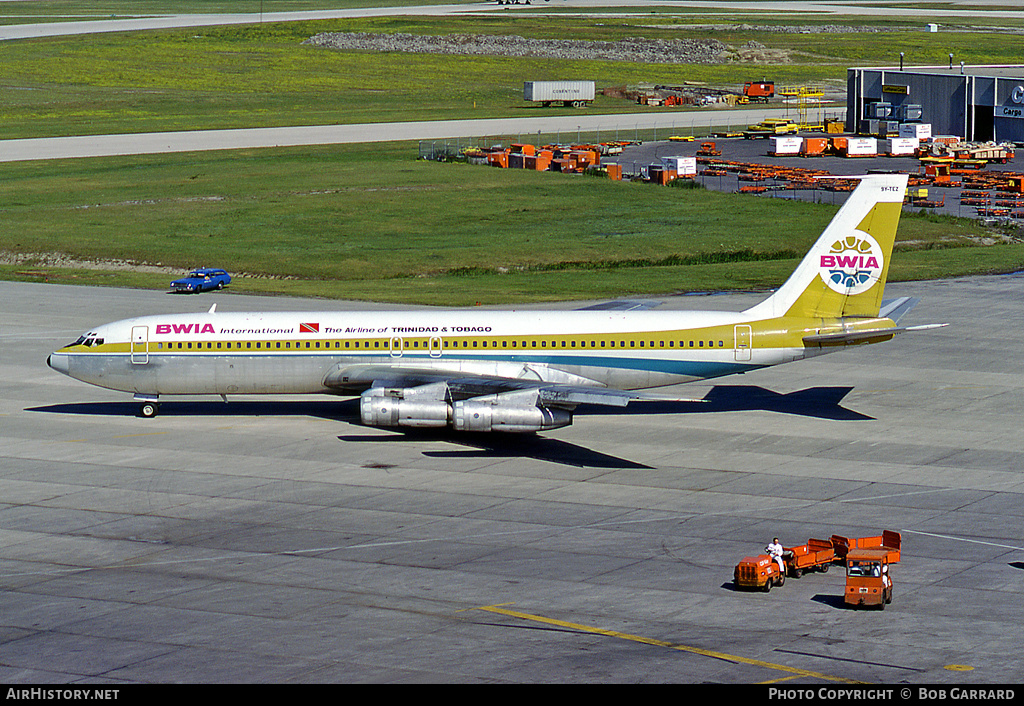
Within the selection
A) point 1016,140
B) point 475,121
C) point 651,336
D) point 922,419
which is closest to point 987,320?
point 922,419

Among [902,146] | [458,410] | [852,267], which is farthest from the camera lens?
[902,146]

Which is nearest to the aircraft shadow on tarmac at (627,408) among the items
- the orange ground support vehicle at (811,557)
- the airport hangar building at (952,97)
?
the orange ground support vehicle at (811,557)

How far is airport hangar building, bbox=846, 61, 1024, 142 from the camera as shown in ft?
500

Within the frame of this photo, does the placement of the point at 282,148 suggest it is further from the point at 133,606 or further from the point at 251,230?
the point at 133,606

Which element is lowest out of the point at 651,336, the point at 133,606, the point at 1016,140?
the point at 133,606

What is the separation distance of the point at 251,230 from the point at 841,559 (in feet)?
255

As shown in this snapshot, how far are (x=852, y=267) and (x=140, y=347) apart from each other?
30026 mm

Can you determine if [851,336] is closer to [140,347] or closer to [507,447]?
[507,447]

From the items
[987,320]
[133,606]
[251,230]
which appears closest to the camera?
[133,606]

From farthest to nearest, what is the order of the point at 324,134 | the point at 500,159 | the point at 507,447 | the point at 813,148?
the point at 324,134
the point at 813,148
the point at 500,159
the point at 507,447

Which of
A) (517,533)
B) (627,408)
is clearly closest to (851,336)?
(627,408)

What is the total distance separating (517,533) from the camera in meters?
39.2

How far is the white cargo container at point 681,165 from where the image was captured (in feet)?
427

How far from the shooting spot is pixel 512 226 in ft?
348
